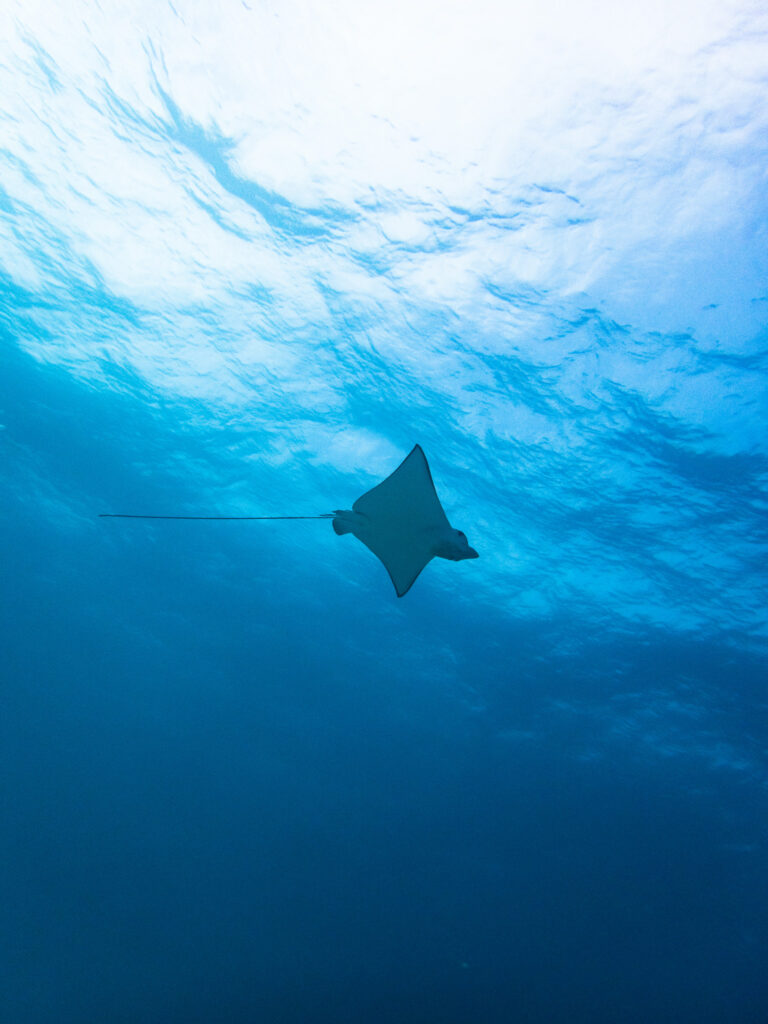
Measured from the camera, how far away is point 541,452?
11.7 meters

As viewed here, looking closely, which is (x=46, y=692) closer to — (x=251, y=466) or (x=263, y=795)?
(x=263, y=795)

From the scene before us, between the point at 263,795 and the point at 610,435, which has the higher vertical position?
the point at 610,435

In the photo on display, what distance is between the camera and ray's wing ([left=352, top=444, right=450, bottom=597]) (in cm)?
604

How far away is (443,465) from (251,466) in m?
5.50

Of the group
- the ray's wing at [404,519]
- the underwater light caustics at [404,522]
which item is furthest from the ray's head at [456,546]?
the ray's wing at [404,519]

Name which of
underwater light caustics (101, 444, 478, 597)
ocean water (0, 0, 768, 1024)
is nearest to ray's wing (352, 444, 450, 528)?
underwater light caustics (101, 444, 478, 597)

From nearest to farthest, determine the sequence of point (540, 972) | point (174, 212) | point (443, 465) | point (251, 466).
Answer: point (174, 212), point (443, 465), point (251, 466), point (540, 972)

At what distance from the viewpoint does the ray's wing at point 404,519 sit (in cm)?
604

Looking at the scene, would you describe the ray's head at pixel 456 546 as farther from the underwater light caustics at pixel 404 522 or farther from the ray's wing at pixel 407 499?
the ray's wing at pixel 407 499

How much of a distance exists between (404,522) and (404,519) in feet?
0.14

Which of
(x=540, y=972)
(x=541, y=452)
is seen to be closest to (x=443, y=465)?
(x=541, y=452)

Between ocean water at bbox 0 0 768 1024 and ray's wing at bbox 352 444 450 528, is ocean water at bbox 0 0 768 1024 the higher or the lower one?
the higher one

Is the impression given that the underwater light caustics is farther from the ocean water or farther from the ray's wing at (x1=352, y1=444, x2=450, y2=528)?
the ocean water

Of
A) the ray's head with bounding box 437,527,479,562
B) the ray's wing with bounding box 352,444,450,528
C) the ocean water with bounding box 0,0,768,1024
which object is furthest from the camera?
the ocean water with bounding box 0,0,768,1024
